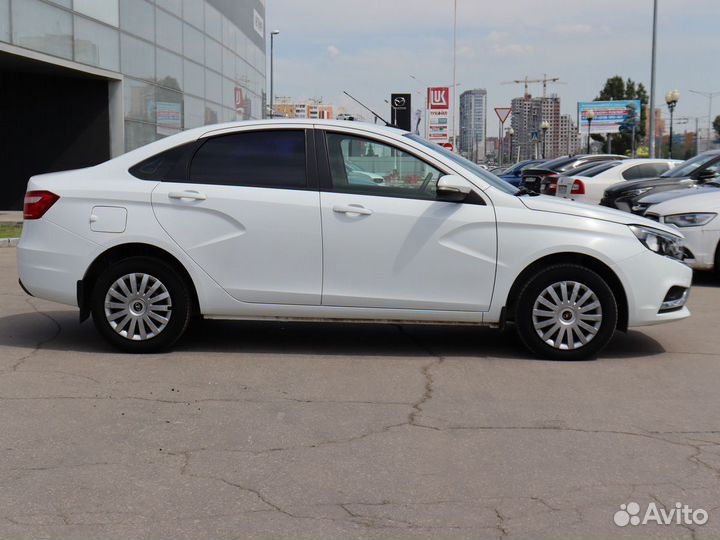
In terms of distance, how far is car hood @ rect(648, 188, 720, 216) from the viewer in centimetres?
1020

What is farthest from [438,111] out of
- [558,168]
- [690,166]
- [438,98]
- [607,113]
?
[607,113]

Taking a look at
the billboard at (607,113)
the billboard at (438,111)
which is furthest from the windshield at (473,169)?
the billboard at (607,113)

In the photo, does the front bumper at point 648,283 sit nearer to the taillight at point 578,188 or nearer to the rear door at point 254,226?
the rear door at point 254,226

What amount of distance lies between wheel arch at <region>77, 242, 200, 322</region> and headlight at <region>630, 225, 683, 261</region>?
342cm

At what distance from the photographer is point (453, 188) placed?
6.00 metres

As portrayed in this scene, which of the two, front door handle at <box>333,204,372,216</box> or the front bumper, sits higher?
front door handle at <box>333,204,372,216</box>

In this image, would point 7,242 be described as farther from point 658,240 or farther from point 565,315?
point 658,240

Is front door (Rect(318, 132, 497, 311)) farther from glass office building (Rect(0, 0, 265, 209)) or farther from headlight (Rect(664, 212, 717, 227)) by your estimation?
glass office building (Rect(0, 0, 265, 209))

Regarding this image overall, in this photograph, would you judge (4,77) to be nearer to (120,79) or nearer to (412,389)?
(120,79)

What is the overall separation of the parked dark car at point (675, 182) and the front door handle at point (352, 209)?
7.11m

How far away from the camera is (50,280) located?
247 inches

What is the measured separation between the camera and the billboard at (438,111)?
2794cm

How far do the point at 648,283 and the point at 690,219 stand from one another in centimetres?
452

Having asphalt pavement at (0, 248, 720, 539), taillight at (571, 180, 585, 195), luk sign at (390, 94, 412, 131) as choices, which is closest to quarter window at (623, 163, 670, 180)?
taillight at (571, 180, 585, 195)
